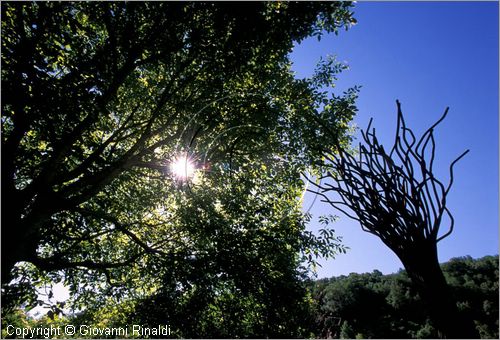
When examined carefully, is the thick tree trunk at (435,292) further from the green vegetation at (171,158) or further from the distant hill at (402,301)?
the distant hill at (402,301)

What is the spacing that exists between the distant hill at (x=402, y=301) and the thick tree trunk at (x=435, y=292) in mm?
40804

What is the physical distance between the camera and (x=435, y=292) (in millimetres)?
2938

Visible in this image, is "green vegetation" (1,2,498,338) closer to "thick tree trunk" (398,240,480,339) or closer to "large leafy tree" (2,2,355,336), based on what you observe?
"large leafy tree" (2,2,355,336)

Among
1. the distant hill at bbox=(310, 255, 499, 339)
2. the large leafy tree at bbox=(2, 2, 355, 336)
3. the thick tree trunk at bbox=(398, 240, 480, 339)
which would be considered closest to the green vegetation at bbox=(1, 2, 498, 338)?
the large leafy tree at bbox=(2, 2, 355, 336)

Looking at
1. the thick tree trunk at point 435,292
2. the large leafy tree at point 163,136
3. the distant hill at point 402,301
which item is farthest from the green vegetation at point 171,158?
the distant hill at point 402,301

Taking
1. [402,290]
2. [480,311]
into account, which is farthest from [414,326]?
[480,311]

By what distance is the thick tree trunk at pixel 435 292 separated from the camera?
2.80 m

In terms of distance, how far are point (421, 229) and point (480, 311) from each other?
62.7 meters

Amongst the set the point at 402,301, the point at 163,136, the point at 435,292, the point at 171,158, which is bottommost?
the point at 402,301

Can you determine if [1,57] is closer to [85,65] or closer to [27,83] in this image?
[27,83]

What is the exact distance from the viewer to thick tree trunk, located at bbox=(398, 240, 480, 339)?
280 cm

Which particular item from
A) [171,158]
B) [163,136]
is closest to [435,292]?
[171,158]

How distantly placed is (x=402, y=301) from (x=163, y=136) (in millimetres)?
62434

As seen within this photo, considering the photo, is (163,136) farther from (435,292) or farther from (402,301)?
(402,301)
